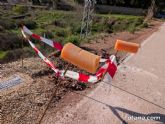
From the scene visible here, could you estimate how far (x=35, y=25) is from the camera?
36.7 m

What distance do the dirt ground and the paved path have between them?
1.02ft

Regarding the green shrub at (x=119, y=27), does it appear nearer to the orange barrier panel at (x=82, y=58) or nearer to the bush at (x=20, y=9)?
the bush at (x=20, y=9)

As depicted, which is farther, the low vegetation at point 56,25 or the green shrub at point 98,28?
the green shrub at point 98,28

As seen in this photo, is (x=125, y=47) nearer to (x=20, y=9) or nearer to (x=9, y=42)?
(x=9, y=42)

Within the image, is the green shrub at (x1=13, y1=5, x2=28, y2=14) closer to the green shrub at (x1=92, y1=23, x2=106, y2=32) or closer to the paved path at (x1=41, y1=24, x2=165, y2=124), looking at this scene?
the green shrub at (x1=92, y1=23, x2=106, y2=32)

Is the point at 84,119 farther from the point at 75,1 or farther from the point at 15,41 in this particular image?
the point at 75,1

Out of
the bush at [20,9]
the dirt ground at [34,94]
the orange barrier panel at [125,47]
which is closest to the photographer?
the dirt ground at [34,94]

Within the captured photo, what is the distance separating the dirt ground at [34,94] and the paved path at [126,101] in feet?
1.02

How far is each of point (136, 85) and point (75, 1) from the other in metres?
46.3

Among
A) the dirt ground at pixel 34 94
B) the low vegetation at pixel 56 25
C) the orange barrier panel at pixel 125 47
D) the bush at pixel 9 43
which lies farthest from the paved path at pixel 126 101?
the bush at pixel 9 43

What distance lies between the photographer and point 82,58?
5188 mm

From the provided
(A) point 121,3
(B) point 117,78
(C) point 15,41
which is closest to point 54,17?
(A) point 121,3

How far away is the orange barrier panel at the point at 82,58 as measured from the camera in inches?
202

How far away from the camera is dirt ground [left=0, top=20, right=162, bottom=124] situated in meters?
6.08
